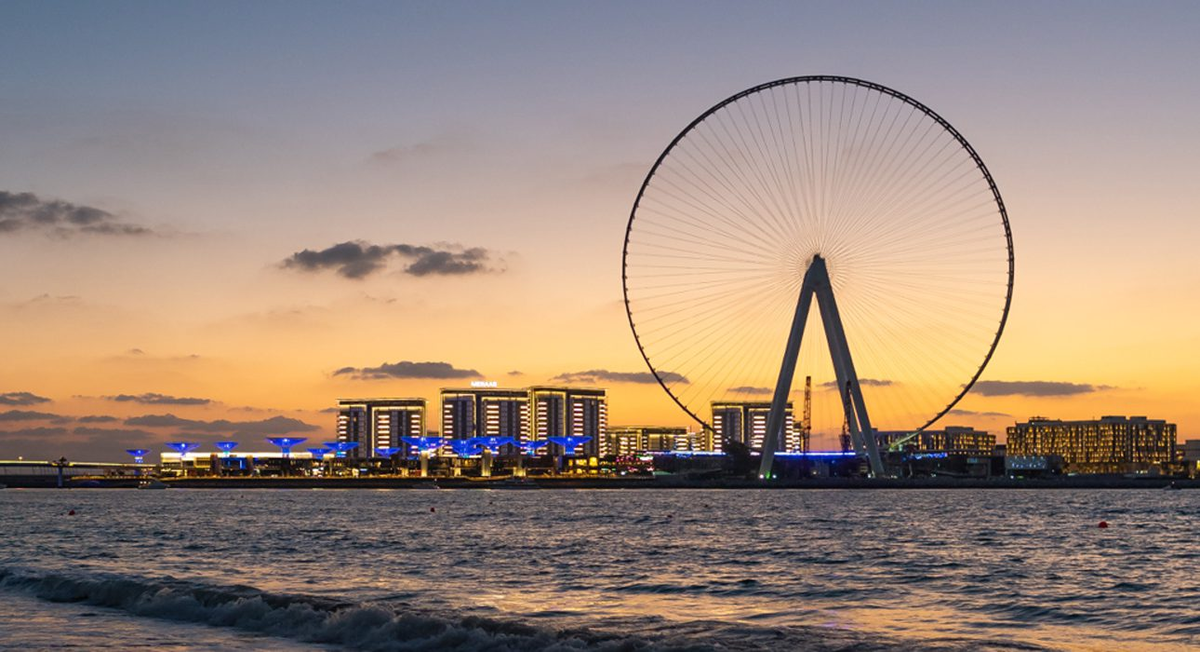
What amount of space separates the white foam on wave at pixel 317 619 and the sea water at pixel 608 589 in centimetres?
8

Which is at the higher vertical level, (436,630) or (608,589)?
(436,630)

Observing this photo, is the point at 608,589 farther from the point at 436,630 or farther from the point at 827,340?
the point at 827,340

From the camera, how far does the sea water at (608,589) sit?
29141 millimetres

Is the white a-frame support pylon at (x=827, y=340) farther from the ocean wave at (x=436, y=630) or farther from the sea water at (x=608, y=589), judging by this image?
the ocean wave at (x=436, y=630)

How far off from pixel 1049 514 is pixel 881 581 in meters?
70.8

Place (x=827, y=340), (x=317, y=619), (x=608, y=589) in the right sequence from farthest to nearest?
(x=827, y=340)
(x=608, y=589)
(x=317, y=619)

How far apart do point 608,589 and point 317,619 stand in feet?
42.5

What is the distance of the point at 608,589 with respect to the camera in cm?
4178

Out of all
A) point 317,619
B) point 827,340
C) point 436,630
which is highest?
point 827,340

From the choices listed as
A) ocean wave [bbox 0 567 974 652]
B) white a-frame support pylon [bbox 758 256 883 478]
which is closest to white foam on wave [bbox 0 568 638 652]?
ocean wave [bbox 0 567 974 652]

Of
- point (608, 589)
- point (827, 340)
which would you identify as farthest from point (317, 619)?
point (827, 340)

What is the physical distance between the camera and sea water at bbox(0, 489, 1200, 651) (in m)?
Answer: 29.1

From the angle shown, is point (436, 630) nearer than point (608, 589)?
Yes

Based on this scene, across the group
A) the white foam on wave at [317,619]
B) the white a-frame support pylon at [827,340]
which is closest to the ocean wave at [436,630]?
the white foam on wave at [317,619]
